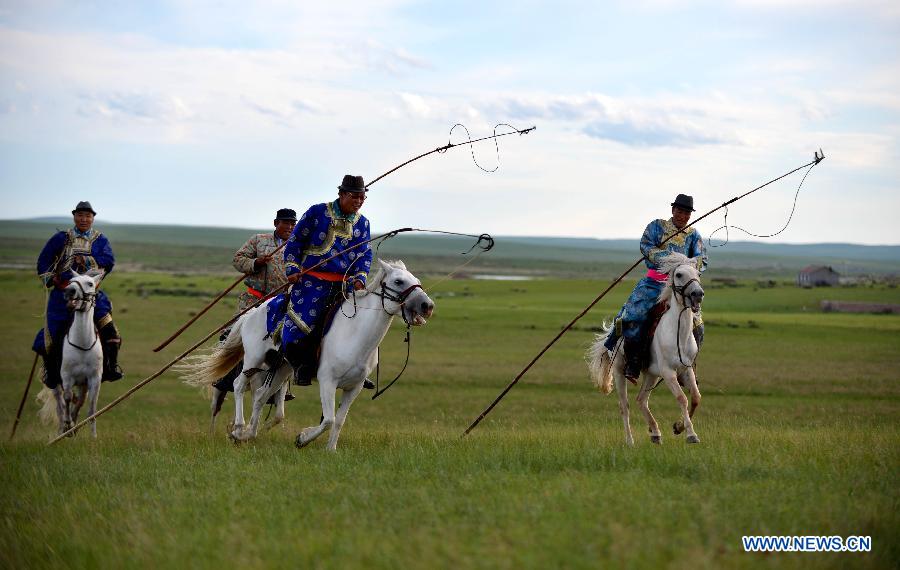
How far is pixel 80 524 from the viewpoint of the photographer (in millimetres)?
7867

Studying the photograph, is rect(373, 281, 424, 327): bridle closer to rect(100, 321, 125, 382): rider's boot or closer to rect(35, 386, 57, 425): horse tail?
rect(100, 321, 125, 382): rider's boot

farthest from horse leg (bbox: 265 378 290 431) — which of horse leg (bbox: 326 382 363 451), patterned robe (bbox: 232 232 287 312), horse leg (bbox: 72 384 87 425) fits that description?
horse leg (bbox: 72 384 87 425)

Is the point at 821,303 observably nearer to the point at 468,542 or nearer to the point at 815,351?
the point at 815,351

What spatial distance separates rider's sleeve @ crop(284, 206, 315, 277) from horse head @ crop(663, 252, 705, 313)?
4.36 m

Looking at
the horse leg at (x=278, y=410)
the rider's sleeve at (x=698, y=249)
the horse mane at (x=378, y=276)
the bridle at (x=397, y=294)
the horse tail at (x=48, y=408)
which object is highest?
the rider's sleeve at (x=698, y=249)

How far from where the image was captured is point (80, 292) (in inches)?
546

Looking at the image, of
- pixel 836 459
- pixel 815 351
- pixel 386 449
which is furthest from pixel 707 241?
pixel 815 351

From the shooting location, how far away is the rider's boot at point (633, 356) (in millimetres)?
12703

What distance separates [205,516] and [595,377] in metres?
7.21

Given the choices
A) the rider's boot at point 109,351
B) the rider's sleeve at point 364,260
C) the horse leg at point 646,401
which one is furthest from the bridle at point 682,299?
the rider's boot at point 109,351

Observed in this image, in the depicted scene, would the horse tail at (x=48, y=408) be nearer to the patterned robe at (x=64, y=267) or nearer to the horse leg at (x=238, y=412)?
the patterned robe at (x=64, y=267)

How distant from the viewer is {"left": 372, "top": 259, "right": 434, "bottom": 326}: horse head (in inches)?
428

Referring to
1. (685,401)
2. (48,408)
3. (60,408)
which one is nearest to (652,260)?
(685,401)

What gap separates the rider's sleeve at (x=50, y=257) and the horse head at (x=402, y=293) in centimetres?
595
